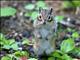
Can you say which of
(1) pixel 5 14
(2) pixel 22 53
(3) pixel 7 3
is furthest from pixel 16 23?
(2) pixel 22 53

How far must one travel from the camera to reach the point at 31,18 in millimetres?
5930

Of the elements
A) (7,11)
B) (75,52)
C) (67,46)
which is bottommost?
(75,52)

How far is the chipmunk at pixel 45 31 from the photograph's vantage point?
13.9 ft

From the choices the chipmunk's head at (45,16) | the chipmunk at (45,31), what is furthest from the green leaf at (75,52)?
the chipmunk's head at (45,16)

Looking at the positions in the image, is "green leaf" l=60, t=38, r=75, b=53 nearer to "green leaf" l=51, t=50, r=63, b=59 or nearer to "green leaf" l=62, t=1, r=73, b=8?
"green leaf" l=51, t=50, r=63, b=59

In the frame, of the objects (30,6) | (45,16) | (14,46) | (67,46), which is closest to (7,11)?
(30,6)

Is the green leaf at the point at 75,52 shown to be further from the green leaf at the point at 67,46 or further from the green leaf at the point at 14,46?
the green leaf at the point at 14,46

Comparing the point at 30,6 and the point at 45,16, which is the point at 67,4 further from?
the point at 45,16

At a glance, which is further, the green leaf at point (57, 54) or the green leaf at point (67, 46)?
the green leaf at point (67, 46)

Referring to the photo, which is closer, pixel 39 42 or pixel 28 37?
pixel 39 42

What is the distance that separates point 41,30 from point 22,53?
1.44ft

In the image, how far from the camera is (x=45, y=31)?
13.9 feet

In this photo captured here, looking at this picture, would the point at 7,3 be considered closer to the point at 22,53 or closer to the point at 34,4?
the point at 34,4

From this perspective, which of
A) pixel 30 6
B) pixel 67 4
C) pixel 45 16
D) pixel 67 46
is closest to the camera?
pixel 45 16
